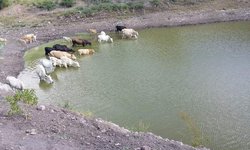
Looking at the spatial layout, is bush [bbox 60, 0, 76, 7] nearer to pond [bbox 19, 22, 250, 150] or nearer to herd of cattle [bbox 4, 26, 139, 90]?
herd of cattle [bbox 4, 26, 139, 90]

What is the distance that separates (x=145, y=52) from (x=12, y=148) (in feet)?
57.8

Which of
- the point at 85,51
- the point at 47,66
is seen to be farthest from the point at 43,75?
the point at 85,51

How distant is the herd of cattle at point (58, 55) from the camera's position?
76.5 ft

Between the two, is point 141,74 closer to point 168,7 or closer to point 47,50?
point 47,50

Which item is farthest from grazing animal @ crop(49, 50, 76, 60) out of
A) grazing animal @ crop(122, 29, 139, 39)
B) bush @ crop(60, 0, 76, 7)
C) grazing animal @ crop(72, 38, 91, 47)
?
bush @ crop(60, 0, 76, 7)

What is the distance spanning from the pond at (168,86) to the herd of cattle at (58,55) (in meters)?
0.44

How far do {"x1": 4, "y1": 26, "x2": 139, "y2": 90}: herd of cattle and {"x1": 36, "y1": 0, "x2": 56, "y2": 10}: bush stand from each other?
5816 millimetres

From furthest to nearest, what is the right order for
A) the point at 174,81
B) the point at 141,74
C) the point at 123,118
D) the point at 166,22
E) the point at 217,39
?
the point at 166,22 → the point at 217,39 → the point at 141,74 → the point at 174,81 → the point at 123,118

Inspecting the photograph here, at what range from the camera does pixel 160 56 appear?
90.6ft

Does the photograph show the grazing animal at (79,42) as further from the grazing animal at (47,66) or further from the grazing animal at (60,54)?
the grazing animal at (47,66)

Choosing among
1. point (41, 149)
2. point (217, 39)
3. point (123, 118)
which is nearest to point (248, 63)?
point (217, 39)

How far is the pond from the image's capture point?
16219 mm

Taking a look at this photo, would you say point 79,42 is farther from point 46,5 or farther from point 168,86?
point 168,86

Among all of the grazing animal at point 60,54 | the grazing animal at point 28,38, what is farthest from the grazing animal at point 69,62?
the grazing animal at point 28,38
